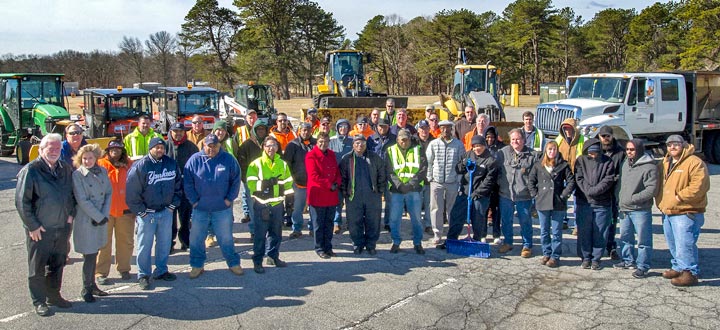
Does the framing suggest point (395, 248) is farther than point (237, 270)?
Yes

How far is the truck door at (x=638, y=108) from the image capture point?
13.3 metres

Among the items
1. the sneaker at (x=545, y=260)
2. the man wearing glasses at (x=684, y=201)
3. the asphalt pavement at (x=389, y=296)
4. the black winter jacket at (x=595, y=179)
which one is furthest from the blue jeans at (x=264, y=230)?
the man wearing glasses at (x=684, y=201)

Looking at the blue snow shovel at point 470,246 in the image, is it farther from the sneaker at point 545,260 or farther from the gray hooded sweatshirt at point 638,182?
the gray hooded sweatshirt at point 638,182

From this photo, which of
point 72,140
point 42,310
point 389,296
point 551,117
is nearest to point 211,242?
point 72,140

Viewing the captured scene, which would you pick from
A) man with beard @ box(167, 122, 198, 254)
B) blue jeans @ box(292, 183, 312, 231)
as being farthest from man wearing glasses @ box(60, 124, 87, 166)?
blue jeans @ box(292, 183, 312, 231)

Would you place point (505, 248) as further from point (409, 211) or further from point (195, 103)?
point (195, 103)

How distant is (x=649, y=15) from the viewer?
49.1 m

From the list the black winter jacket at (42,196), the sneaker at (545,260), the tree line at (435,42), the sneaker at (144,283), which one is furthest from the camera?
the tree line at (435,42)

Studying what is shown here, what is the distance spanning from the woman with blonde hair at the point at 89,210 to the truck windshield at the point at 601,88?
39.3 ft

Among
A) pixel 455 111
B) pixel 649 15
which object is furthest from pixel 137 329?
pixel 649 15

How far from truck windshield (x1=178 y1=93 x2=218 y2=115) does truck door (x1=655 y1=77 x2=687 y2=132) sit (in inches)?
570

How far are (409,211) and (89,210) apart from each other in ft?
12.5

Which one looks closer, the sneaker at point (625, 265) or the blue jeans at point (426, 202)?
the sneaker at point (625, 265)

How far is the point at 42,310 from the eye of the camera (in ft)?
16.8
